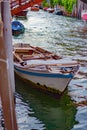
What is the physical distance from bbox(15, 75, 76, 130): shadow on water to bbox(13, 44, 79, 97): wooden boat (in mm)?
390

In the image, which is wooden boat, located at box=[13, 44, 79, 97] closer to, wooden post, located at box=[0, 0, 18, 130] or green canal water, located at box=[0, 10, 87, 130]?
green canal water, located at box=[0, 10, 87, 130]

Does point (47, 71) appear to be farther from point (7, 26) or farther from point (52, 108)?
point (7, 26)

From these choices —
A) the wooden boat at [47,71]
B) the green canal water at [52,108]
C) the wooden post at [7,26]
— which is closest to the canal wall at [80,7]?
the green canal water at [52,108]

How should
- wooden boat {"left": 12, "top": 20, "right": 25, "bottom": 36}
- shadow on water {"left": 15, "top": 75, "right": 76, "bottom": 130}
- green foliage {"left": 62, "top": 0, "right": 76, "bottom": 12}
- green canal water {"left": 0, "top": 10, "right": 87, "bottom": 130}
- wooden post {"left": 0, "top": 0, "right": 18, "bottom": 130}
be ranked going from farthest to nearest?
green foliage {"left": 62, "top": 0, "right": 76, "bottom": 12}
wooden boat {"left": 12, "top": 20, "right": 25, "bottom": 36}
shadow on water {"left": 15, "top": 75, "right": 76, "bottom": 130}
green canal water {"left": 0, "top": 10, "right": 87, "bottom": 130}
wooden post {"left": 0, "top": 0, "right": 18, "bottom": 130}

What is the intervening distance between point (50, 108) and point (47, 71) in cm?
179

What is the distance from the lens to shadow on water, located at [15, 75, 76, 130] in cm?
1292

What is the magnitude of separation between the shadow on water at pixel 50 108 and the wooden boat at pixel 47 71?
39cm

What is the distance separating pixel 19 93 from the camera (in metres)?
16.5

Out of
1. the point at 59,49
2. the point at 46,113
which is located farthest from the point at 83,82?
the point at 59,49

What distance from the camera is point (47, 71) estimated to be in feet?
51.1

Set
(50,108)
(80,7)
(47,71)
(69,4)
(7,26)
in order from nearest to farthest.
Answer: (7,26) → (50,108) → (47,71) → (80,7) → (69,4)

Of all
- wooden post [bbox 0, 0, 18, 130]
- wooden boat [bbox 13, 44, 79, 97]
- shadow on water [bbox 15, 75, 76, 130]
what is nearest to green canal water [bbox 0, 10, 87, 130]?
shadow on water [bbox 15, 75, 76, 130]

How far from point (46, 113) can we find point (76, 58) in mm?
12492

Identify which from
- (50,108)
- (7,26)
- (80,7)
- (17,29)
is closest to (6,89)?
(7,26)
